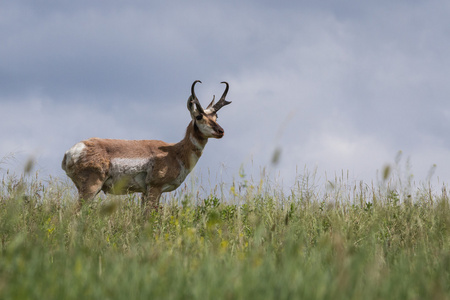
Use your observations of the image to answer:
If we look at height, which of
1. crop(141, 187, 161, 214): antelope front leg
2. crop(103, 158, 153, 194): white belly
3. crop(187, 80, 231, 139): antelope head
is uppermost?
crop(187, 80, 231, 139): antelope head

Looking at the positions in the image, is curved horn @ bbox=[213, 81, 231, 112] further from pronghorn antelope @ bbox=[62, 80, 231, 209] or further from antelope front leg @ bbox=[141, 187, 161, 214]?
antelope front leg @ bbox=[141, 187, 161, 214]

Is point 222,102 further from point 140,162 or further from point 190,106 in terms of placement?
point 140,162

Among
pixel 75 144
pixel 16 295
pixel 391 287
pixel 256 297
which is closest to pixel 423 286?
pixel 391 287

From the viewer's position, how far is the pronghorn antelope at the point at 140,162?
8.19 metres

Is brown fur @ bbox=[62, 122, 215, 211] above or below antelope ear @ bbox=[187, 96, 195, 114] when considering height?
below

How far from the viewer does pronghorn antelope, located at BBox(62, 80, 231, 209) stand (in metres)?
8.19

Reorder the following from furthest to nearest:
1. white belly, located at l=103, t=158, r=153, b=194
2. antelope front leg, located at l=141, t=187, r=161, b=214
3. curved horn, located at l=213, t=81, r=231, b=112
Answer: curved horn, located at l=213, t=81, r=231, b=112, white belly, located at l=103, t=158, r=153, b=194, antelope front leg, located at l=141, t=187, r=161, b=214

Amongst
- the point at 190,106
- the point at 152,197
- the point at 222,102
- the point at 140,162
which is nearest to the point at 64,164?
the point at 140,162

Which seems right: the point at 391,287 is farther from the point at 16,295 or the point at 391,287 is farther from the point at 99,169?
the point at 99,169

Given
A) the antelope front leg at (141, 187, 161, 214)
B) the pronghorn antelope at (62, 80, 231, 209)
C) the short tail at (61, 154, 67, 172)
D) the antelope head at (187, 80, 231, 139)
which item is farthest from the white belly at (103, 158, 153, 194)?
the antelope head at (187, 80, 231, 139)

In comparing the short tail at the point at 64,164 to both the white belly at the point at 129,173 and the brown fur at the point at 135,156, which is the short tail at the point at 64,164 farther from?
the white belly at the point at 129,173

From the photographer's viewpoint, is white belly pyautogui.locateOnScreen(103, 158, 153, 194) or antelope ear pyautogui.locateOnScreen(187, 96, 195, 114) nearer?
white belly pyautogui.locateOnScreen(103, 158, 153, 194)

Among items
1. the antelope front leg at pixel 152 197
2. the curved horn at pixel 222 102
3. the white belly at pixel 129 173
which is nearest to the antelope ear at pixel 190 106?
the curved horn at pixel 222 102

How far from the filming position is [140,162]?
8508mm
